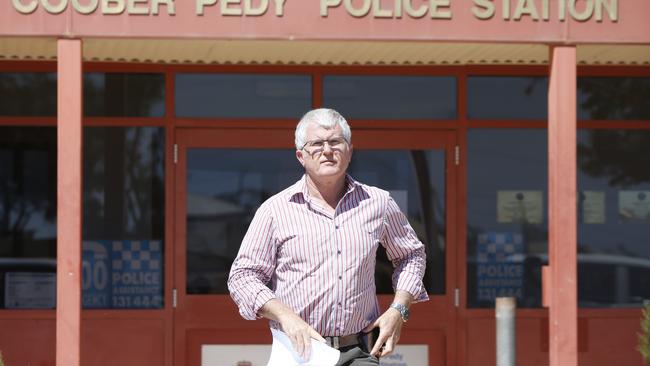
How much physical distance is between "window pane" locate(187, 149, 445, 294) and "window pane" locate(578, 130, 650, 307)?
41.0 inches

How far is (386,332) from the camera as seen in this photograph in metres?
4.04

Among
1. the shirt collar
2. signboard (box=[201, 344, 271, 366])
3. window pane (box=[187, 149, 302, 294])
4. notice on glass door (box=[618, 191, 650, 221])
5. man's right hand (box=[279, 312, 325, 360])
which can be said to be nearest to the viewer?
man's right hand (box=[279, 312, 325, 360])

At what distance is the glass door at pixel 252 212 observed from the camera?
7.91 m

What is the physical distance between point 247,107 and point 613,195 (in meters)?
2.71

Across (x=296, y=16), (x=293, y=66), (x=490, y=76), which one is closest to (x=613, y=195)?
(x=490, y=76)

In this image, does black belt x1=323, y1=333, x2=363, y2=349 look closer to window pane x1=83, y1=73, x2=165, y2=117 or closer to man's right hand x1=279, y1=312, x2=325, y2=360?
man's right hand x1=279, y1=312, x2=325, y2=360

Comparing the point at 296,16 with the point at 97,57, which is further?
the point at 97,57

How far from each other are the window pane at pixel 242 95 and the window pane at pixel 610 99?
200 cm

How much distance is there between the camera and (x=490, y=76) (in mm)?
8195

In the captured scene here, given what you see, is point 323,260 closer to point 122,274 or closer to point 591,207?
point 122,274

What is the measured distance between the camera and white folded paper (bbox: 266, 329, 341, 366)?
156 inches

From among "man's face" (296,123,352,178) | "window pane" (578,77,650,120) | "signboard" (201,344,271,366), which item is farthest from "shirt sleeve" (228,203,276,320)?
"window pane" (578,77,650,120)

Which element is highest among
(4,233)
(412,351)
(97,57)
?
(97,57)

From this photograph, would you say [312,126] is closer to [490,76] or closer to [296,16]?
[296,16]
